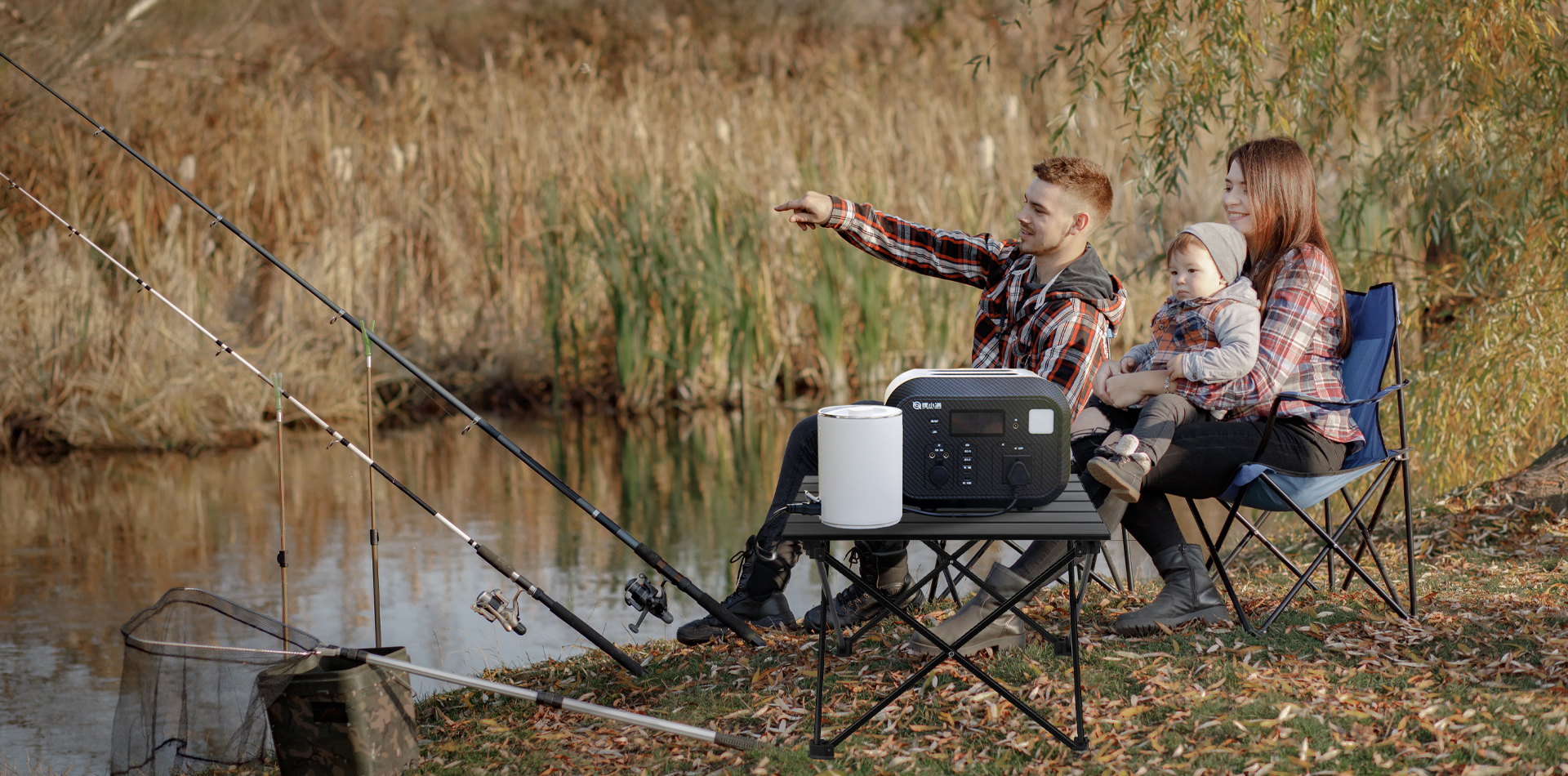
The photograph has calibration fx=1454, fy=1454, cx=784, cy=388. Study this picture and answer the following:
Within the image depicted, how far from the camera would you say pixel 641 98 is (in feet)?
30.2

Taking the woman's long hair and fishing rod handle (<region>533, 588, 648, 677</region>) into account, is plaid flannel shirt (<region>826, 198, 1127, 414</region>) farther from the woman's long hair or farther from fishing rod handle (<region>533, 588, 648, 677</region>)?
fishing rod handle (<region>533, 588, 648, 677</region>)

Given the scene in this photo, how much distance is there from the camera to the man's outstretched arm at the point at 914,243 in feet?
11.5

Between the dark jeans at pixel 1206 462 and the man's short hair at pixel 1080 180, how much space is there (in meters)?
0.51

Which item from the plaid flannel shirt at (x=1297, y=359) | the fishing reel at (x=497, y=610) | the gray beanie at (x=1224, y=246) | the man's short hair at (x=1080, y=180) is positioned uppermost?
the man's short hair at (x=1080, y=180)

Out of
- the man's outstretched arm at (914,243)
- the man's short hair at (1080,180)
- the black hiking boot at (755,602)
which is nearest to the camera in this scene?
the man's short hair at (1080,180)

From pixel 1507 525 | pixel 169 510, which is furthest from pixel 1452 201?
pixel 169 510

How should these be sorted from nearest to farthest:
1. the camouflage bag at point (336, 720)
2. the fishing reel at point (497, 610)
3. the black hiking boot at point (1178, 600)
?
the camouflage bag at point (336, 720), the fishing reel at point (497, 610), the black hiking boot at point (1178, 600)

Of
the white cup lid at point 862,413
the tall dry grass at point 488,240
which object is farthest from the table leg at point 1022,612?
the tall dry grass at point 488,240

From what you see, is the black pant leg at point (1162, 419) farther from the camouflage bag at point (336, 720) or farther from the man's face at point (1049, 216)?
the camouflage bag at point (336, 720)

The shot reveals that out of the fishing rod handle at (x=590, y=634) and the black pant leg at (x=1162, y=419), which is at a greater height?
the black pant leg at (x=1162, y=419)

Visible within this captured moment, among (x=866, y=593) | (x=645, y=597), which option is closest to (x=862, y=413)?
(x=645, y=597)

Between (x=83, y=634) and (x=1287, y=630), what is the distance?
3.68m

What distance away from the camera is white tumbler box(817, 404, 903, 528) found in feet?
7.62

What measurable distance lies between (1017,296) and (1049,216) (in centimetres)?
24
